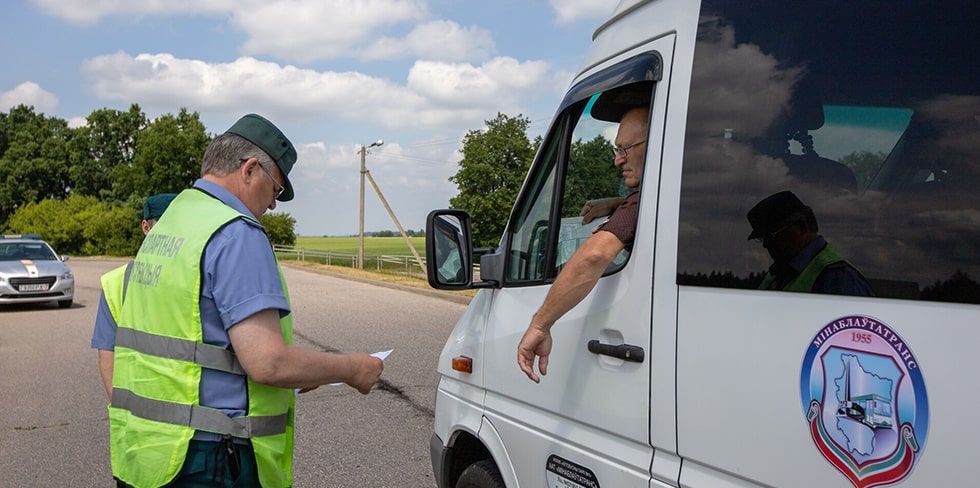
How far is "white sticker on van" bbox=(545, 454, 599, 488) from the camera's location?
2373 mm

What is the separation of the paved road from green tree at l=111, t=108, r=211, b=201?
53428 mm

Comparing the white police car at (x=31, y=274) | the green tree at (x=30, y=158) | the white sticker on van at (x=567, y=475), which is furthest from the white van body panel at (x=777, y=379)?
the green tree at (x=30, y=158)

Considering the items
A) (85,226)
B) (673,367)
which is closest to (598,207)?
(673,367)

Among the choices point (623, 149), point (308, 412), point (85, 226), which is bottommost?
point (308, 412)

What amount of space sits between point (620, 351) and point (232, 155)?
1256 mm

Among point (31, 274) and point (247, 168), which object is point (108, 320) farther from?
point (31, 274)

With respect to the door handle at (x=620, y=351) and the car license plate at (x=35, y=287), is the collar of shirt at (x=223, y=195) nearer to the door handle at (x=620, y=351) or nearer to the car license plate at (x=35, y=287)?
the door handle at (x=620, y=351)

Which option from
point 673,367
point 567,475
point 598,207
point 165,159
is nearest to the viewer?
point 673,367

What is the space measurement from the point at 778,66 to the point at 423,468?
426 cm

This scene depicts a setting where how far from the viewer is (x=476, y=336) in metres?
3.10

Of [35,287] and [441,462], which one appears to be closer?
[441,462]

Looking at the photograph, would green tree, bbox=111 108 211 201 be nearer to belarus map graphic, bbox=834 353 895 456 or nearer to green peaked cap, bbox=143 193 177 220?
green peaked cap, bbox=143 193 177 220

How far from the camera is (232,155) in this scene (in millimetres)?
2379

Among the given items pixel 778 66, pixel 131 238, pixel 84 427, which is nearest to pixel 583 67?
pixel 778 66
